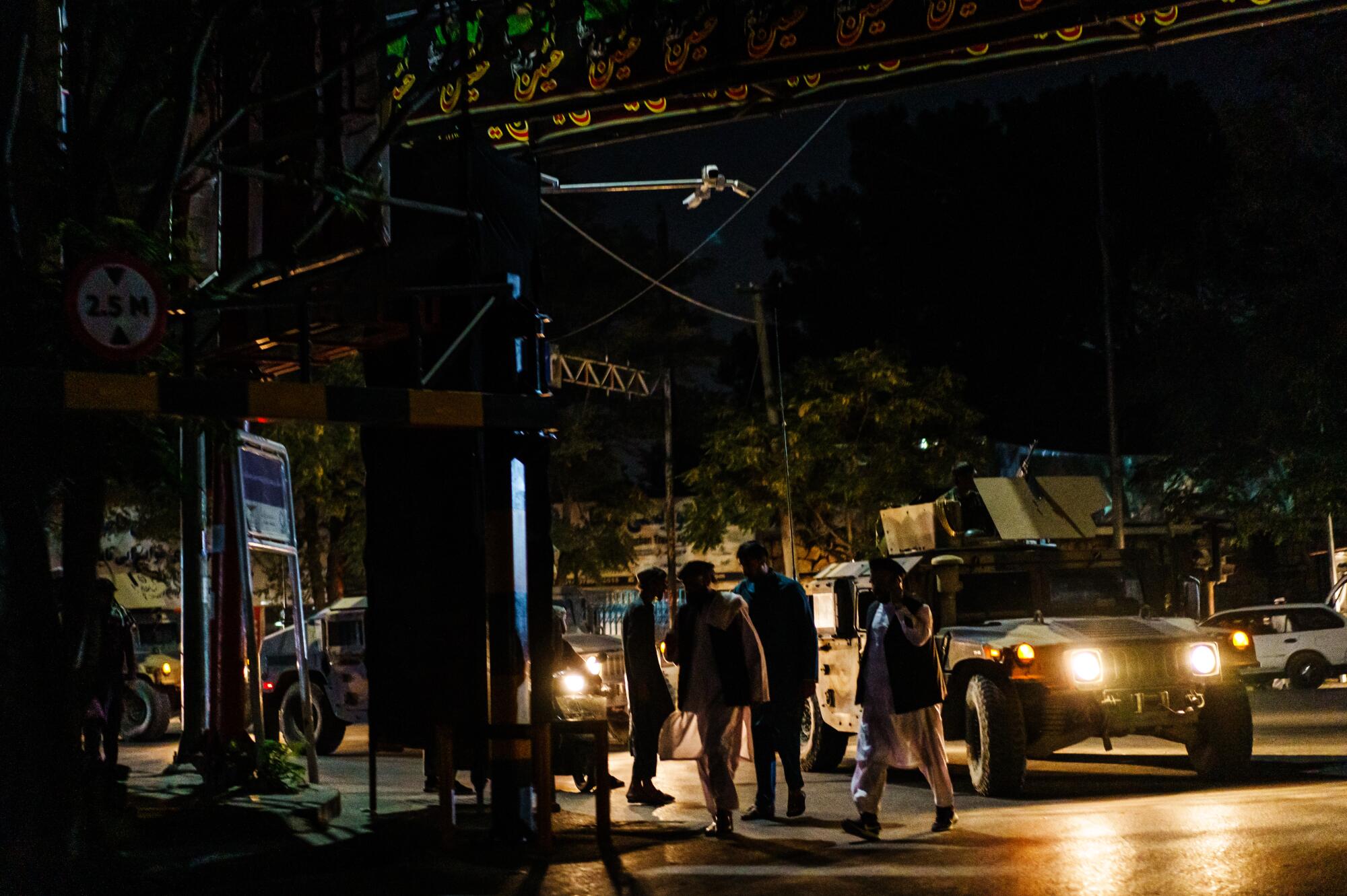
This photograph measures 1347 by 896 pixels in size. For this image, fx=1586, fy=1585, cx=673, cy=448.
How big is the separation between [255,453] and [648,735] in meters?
3.76

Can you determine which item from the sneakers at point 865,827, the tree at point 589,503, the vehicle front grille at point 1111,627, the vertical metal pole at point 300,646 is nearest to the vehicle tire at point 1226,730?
the vehicle front grille at point 1111,627

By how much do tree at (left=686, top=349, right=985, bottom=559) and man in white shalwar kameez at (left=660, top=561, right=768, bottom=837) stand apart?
21.4 m

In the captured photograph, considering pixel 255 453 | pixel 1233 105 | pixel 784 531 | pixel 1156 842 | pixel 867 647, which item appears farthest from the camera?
pixel 784 531

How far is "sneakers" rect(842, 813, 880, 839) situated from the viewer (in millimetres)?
9938

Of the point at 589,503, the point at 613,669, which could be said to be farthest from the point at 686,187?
the point at 589,503

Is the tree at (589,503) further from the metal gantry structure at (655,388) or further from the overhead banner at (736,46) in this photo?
the overhead banner at (736,46)

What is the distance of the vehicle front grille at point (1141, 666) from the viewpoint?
12414 mm

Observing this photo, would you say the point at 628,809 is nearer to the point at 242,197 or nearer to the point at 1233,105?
the point at 242,197

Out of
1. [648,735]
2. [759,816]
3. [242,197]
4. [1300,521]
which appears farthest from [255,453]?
[1300,521]

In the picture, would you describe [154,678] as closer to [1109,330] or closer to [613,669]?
[613,669]

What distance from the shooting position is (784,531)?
34000 mm

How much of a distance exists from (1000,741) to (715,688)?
8.41ft

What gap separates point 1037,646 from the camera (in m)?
12.4

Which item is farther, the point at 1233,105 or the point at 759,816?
the point at 1233,105
